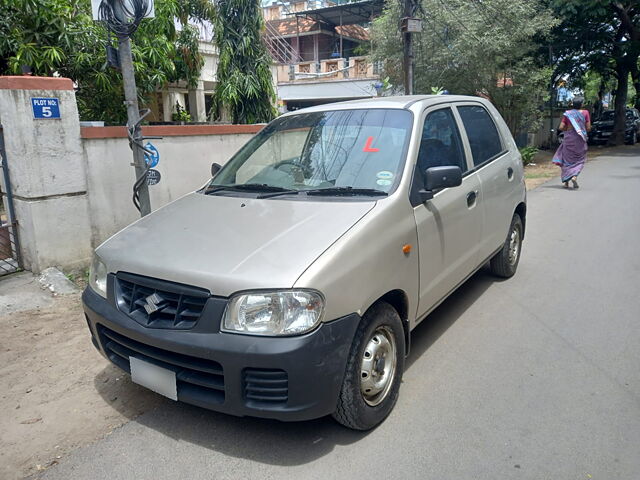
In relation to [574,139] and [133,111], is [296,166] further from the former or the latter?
[574,139]

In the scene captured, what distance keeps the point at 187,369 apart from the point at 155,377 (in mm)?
238

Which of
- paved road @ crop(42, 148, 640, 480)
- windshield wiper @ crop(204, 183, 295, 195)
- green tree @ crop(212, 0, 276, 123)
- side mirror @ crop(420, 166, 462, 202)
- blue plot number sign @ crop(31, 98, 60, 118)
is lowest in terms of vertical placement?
paved road @ crop(42, 148, 640, 480)

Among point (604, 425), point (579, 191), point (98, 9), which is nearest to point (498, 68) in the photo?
point (579, 191)

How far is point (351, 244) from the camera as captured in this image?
9.32 ft

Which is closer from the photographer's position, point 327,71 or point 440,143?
point 440,143

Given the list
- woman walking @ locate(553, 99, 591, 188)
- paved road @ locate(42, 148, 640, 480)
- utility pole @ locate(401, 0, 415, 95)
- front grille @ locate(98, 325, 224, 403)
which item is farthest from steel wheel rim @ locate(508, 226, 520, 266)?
utility pole @ locate(401, 0, 415, 95)

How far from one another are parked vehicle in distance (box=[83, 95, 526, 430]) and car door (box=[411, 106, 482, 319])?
0.02 m

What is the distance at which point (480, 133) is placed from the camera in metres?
4.87

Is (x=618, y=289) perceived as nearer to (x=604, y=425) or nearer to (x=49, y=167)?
(x=604, y=425)

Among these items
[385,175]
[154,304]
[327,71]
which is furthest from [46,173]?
[327,71]

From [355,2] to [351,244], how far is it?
29409mm

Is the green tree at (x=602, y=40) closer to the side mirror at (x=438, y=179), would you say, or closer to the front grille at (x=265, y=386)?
the side mirror at (x=438, y=179)

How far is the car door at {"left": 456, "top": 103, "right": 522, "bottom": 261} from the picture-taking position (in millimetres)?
4578

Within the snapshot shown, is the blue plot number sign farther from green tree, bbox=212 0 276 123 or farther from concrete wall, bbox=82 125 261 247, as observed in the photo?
green tree, bbox=212 0 276 123
